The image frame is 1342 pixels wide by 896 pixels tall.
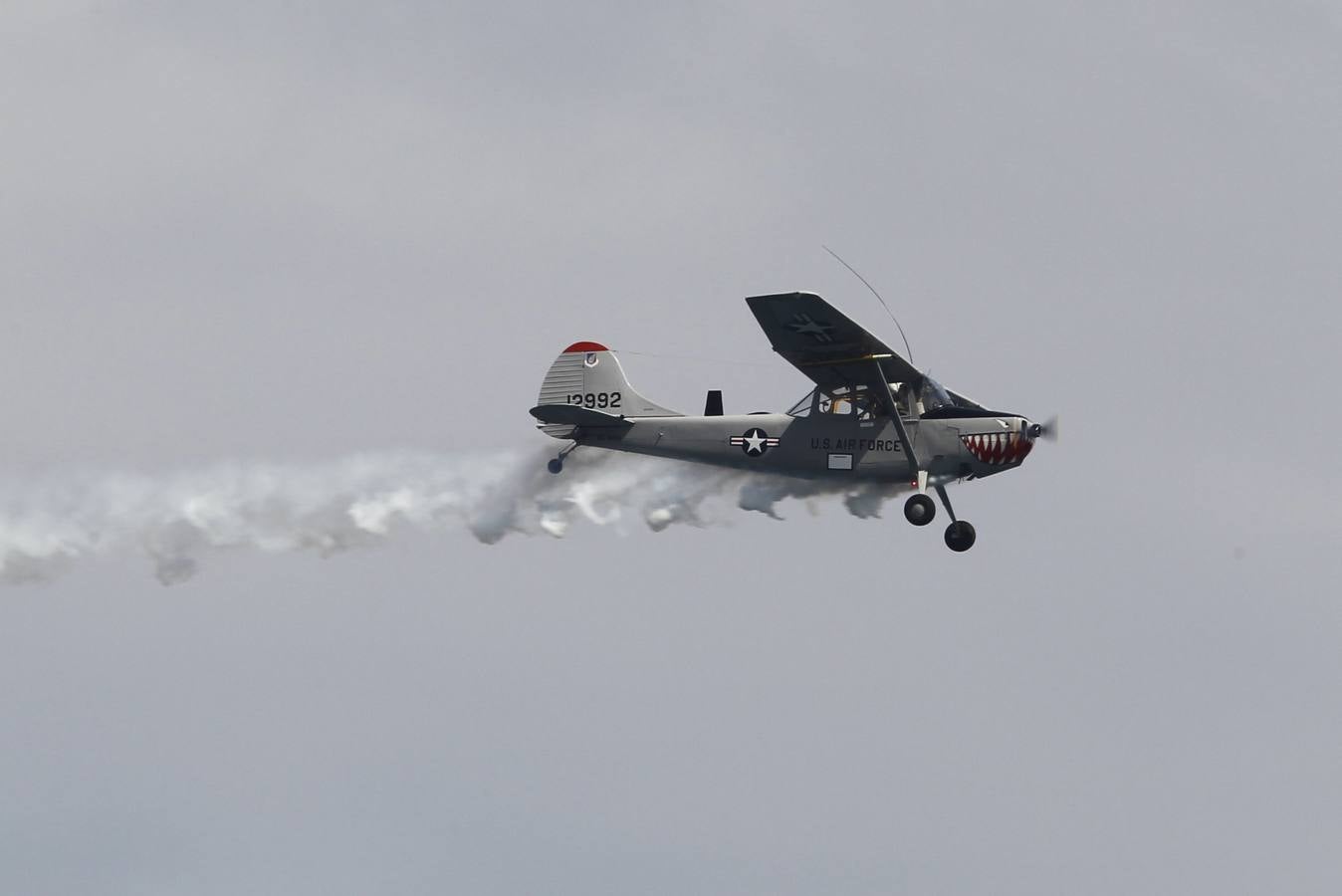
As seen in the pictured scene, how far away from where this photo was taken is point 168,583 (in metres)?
43.6

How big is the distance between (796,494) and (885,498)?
160 cm

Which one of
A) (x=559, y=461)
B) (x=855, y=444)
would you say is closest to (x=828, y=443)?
(x=855, y=444)

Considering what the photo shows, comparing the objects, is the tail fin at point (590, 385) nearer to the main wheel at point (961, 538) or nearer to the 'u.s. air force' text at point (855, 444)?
the 'u.s. air force' text at point (855, 444)

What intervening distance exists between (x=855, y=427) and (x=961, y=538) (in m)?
2.32

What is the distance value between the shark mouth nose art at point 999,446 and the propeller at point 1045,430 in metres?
0.18

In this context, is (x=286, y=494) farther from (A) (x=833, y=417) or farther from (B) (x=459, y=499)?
(A) (x=833, y=417)

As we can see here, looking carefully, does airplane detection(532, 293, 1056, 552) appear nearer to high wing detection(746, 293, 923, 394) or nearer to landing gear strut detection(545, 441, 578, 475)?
high wing detection(746, 293, 923, 394)

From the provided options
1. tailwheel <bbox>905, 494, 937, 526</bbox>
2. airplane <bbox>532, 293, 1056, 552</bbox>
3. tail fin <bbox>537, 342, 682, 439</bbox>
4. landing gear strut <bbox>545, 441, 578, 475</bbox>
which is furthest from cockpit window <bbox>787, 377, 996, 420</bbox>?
landing gear strut <bbox>545, 441, 578, 475</bbox>

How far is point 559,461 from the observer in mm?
42812

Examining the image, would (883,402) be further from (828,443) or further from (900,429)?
(828,443)

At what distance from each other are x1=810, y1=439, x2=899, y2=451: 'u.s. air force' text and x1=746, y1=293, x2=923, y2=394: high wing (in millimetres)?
773

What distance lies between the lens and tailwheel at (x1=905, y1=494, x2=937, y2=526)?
39.7 meters

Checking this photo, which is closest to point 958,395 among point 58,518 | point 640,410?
point 640,410

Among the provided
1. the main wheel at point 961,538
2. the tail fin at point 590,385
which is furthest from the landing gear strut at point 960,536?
the tail fin at point 590,385
